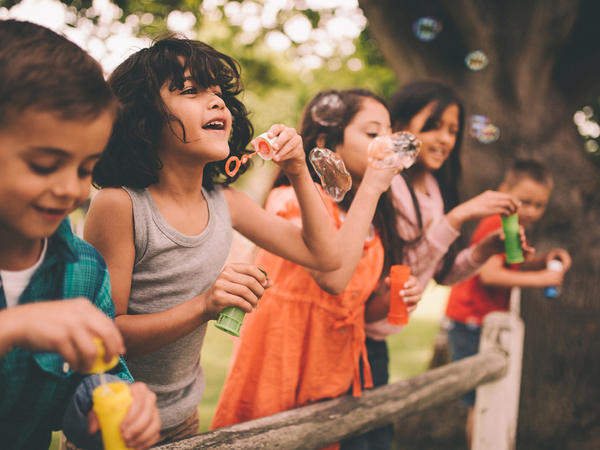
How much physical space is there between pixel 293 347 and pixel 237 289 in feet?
2.27

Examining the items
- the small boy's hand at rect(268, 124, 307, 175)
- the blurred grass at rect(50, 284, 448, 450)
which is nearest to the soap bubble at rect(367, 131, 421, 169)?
the small boy's hand at rect(268, 124, 307, 175)

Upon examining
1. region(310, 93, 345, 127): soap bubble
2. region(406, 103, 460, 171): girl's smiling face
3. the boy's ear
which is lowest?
the boy's ear

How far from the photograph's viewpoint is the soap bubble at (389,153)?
175 cm

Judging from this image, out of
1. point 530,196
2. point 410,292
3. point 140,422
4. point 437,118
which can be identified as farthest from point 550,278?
point 140,422

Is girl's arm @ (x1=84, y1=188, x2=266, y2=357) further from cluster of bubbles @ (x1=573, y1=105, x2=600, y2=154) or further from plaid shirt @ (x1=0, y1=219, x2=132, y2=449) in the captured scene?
cluster of bubbles @ (x1=573, y1=105, x2=600, y2=154)

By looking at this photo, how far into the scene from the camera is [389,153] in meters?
1.79

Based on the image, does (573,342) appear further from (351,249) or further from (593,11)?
(351,249)

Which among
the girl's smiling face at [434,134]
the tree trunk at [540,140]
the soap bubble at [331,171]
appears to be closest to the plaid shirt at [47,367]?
the soap bubble at [331,171]

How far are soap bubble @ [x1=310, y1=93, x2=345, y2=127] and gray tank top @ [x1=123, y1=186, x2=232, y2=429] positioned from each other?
1.78 ft

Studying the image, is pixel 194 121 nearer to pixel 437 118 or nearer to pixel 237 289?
pixel 237 289

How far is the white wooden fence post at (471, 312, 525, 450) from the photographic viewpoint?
2.51m

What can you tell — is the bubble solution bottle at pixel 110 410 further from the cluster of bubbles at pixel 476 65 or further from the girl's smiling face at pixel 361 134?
the cluster of bubbles at pixel 476 65

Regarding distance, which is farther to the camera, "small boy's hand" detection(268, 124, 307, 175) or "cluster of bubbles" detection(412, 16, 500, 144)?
"cluster of bubbles" detection(412, 16, 500, 144)

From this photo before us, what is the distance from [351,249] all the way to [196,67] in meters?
0.72
